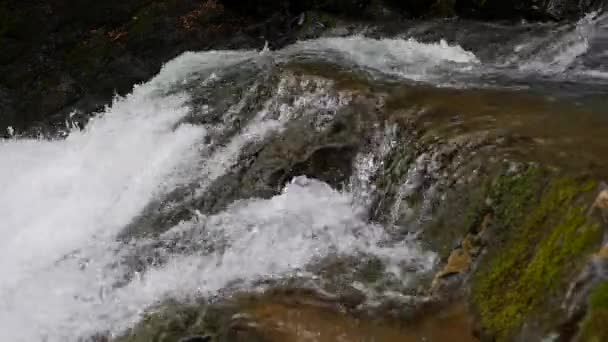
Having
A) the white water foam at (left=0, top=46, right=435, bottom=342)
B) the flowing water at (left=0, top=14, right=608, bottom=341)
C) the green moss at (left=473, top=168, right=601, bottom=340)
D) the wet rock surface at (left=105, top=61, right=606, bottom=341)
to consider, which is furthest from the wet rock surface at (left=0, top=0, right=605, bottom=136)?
the green moss at (left=473, top=168, right=601, bottom=340)

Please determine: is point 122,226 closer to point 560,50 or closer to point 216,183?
point 216,183

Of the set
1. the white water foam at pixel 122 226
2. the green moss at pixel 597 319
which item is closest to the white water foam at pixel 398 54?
the white water foam at pixel 122 226

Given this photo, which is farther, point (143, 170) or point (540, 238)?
point (143, 170)

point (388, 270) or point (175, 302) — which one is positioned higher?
point (388, 270)

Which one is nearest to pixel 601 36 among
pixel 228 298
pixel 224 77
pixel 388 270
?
pixel 224 77

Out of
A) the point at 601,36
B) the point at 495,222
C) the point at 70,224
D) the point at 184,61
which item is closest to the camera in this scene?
the point at 495,222

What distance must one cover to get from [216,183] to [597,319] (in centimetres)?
486

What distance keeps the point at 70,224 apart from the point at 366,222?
152 inches

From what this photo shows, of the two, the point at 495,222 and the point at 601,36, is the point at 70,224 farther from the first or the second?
the point at 601,36

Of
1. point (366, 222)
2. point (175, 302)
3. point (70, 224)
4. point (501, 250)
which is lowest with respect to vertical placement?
point (70, 224)

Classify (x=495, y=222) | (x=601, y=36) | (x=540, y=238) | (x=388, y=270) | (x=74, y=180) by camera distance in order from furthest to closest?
1. (x=601, y=36)
2. (x=74, y=180)
3. (x=388, y=270)
4. (x=495, y=222)
5. (x=540, y=238)

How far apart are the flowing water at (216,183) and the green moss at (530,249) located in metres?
0.70

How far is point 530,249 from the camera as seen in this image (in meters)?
4.30

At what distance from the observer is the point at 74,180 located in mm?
8898
